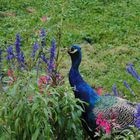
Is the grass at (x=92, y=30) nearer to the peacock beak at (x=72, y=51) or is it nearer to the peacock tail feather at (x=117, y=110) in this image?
the peacock tail feather at (x=117, y=110)

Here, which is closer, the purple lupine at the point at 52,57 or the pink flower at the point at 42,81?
the pink flower at the point at 42,81

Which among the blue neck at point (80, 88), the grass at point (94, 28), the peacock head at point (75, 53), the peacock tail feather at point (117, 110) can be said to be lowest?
the grass at point (94, 28)

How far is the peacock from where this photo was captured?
5.52m

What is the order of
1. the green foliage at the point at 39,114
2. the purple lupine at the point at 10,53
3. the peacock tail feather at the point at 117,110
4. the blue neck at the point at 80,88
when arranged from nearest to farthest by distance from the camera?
the green foliage at the point at 39,114
the purple lupine at the point at 10,53
the peacock tail feather at the point at 117,110
the blue neck at the point at 80,88

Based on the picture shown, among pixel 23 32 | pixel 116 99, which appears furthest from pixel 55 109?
pixel 23 32

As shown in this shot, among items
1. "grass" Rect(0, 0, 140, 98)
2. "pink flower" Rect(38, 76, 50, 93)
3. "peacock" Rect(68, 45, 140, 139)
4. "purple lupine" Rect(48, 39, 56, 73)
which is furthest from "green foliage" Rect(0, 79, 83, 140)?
"grass" Rect(0, 0, 140, 98)

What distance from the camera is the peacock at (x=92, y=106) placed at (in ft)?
18.1

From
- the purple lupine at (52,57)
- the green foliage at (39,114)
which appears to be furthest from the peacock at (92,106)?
the green foliage at (39,114)

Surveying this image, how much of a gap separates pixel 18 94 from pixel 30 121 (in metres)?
0.25

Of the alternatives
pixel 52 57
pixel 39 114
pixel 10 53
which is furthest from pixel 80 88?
pixel 39 114

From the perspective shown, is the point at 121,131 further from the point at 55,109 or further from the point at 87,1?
the point at 87,1

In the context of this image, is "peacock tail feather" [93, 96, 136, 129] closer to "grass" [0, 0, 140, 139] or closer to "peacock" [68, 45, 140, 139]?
"peacock" [68, 45, 140, 139]

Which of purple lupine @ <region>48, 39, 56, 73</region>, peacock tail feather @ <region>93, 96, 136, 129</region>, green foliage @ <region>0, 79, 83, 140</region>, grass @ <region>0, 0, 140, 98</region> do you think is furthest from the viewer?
grass @ <region>0, 0, 140, 98</region>

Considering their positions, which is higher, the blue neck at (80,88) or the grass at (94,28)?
the blue neck at (80,88)
